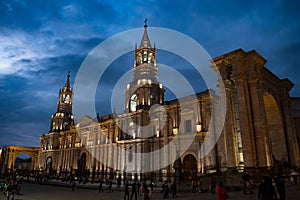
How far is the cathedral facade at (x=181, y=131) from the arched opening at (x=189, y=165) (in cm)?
13

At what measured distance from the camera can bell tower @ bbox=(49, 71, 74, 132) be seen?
59688mm

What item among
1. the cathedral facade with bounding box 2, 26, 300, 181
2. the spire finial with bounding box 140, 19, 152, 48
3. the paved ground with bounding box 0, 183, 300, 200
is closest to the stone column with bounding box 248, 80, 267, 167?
the cathedral facade with bounding box 2, 26, 300, 181

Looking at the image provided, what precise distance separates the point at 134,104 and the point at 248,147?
28.0 m

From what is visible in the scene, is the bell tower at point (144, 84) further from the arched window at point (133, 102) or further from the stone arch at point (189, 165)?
the stone arch at point (189, 165)

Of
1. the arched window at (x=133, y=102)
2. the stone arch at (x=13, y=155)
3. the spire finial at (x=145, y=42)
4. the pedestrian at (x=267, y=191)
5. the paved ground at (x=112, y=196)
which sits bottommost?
the paved ground at (x=112, y=196)

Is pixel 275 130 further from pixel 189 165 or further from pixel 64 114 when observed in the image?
pixel 64 114

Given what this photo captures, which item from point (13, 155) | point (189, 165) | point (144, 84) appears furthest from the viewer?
point (13, 155)

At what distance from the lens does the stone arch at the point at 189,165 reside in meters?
30.4

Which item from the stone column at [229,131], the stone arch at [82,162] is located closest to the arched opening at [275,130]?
the stone column at [229,131]

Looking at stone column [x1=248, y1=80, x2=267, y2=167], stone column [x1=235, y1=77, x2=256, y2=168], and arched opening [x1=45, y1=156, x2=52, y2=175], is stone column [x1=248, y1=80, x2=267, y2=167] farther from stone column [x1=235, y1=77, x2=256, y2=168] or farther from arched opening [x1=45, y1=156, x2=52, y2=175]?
arched opening [x1=45, y1=156, x2=52, y2=175]

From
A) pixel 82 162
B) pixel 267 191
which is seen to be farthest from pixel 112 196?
pixel 82 162

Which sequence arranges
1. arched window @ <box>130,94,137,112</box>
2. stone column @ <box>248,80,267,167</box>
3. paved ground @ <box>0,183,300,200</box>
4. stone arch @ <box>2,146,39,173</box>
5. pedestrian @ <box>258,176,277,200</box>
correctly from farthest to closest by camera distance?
stone arch @ <box>2,146,39,173</box>, arched window @ <box>130,94,137,112</box>, stone column @ <box>248,80,267,167</box>, paved ground @ <box>0,183,300,200</box>, pedestrian @ <box>258,176,277,200</box>

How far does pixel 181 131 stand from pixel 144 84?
40.1ft

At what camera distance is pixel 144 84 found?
40375mm
